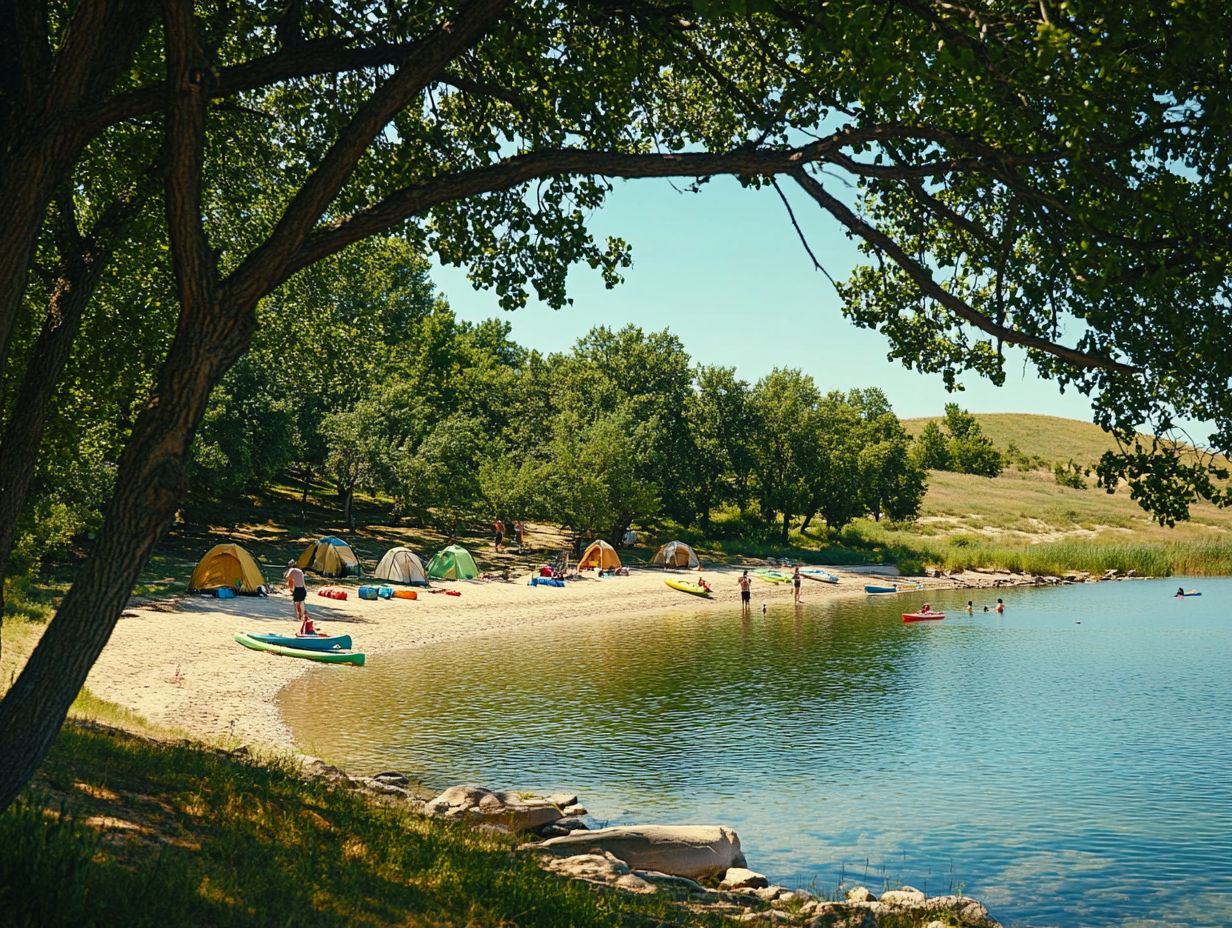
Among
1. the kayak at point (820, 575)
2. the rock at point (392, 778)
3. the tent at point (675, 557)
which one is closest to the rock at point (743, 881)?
the rock at point (392, 778)

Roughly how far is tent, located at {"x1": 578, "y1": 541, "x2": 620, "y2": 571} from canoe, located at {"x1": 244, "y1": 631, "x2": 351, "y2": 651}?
26.2 meters

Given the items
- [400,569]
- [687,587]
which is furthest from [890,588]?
[400,569]

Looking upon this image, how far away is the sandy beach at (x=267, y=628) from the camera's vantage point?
1936 centimetres

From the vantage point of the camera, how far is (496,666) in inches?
1134

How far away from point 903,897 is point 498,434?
56928mm

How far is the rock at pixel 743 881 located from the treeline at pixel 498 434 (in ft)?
41.7

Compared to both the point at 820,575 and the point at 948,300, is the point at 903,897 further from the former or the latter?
the point at 820,575

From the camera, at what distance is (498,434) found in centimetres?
6725

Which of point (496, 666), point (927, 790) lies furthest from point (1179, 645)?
point (496, 666)

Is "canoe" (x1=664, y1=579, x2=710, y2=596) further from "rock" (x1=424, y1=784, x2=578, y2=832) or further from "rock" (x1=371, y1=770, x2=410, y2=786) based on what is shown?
"rock" (x1=424, y1=784, x2=578, y2=832)

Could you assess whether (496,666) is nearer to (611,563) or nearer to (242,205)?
(242,205)

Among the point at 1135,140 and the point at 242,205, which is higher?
the point at 242,205

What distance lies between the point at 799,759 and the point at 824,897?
759 centimetres

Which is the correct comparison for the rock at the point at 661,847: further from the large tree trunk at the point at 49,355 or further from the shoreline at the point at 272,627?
the large tree trunk at the point at 49,355
